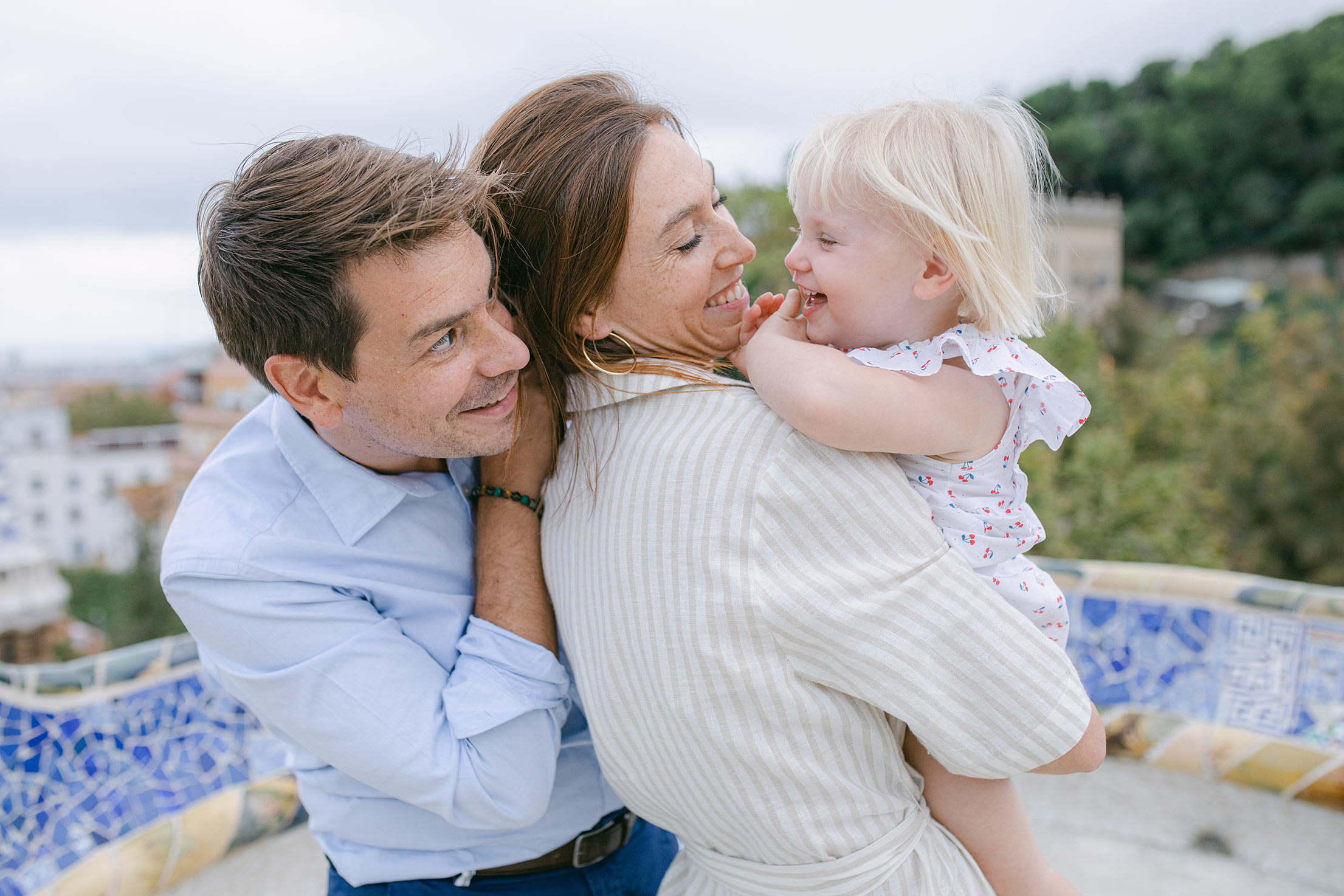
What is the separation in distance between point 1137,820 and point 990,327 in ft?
7.78

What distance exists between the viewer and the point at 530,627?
1.35 m

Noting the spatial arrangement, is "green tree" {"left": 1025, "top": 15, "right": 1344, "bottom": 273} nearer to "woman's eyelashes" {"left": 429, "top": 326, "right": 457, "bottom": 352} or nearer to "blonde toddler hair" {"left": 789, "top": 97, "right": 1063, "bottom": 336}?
"blonde toddler hair" {"left": 789, "top": 97, "right": 1063, "bottom": 336}

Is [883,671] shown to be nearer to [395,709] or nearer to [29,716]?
[395,709]

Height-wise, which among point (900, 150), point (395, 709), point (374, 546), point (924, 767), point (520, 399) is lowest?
point (924, 767)

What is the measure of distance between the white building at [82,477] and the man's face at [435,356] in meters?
48.4

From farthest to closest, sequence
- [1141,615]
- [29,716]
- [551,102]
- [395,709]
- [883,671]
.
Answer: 1. [1141,615]
2. [29,716]
3. [551,102]
4. [395,709]
5. [883,671]

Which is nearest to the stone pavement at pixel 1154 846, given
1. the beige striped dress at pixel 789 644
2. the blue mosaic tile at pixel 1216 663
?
the blue mosaic tile at pixel 1216 663

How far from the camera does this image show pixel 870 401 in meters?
1.10

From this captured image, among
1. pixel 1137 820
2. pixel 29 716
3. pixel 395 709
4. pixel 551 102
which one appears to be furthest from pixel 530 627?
pixel 1137 820

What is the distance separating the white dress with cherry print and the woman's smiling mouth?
0.25 metres

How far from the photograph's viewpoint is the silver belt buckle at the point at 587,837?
153 centimetres

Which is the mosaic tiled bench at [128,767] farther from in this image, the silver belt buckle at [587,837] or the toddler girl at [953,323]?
the toddler girl at [953,323]

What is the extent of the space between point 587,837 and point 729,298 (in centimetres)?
91

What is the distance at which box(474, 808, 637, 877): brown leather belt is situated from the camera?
151 centimetres
